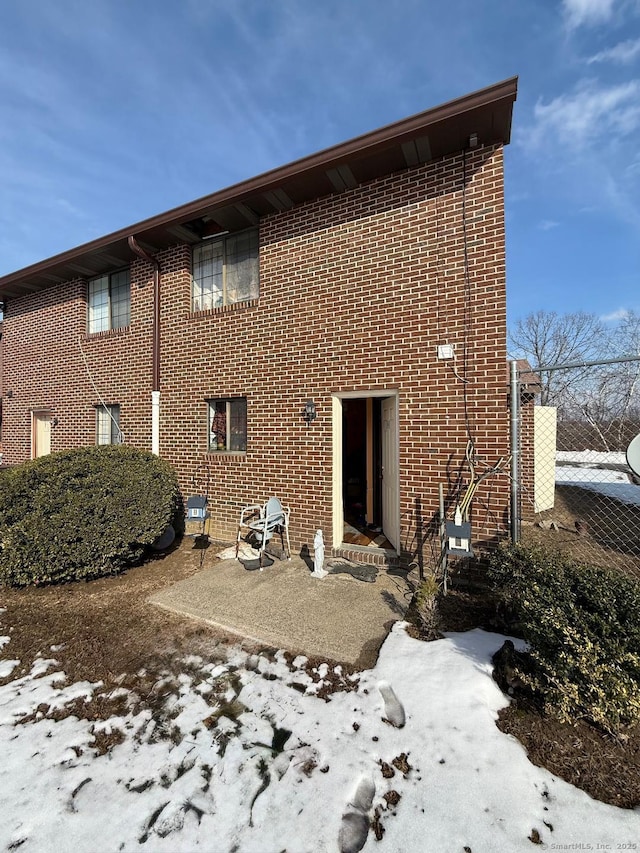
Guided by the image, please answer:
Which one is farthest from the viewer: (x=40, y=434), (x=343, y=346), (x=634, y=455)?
(x=40, y=434)

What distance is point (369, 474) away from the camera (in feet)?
22.0

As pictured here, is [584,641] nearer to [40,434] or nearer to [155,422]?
[155,422]

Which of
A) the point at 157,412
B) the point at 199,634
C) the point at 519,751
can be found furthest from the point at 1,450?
the point at 519,751

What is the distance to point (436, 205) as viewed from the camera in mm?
4680

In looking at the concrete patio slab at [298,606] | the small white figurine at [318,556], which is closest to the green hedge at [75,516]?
the concrete patio slab at [298,606]

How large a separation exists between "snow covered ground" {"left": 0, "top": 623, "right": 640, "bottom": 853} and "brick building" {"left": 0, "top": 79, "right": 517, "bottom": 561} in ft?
7.92

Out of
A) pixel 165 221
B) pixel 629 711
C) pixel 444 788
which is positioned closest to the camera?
pixel 444 788

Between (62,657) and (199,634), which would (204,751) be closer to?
(199,634)

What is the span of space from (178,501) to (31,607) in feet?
8.99

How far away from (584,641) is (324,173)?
5.77 m

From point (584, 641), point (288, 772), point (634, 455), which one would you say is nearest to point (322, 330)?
point (634, 455)

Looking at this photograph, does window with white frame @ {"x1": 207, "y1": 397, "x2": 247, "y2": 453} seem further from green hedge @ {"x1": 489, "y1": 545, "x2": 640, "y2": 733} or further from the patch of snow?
the patch of snow

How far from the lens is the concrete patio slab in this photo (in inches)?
129

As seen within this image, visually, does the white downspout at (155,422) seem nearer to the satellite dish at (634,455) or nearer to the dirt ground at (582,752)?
the dirt ground at (582,752)
